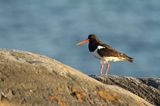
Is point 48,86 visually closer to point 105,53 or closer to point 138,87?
point 138,87

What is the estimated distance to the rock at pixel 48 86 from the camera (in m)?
22.2

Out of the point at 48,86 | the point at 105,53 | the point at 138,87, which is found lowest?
the point at 105,53

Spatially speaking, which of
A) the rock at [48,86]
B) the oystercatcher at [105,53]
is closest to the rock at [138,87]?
the rock at [48,86]

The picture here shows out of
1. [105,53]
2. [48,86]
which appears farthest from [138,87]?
[105,53]

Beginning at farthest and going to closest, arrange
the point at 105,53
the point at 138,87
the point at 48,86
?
the point at 105,53, the point at 138,87, the point at 48,86

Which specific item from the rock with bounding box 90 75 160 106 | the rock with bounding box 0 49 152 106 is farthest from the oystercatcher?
the rock with bounding box 0 49 152 106

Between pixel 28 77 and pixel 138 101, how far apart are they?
4.26 meters

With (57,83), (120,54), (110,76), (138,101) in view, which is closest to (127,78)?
(110,76)

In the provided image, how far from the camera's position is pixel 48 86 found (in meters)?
22.7

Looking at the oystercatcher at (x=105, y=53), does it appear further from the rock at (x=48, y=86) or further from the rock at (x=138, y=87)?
the rock at (x=48, y=86)

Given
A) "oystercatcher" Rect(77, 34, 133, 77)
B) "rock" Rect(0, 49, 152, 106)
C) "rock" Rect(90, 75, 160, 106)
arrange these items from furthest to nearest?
"oystercatcher" Rect(77, 34, 133, 77), "rock" Rect(90, 75, 160, 106), "rock" Rect(0, 49, 152, 106)

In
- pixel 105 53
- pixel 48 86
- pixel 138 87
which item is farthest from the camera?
pixel 105 53

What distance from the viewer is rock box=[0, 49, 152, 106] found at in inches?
876

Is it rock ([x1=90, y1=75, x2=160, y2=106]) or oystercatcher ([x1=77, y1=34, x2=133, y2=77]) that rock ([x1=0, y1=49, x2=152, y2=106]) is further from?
oystercatcher ([x1=77, y1=34, x2=133, y2=77])
